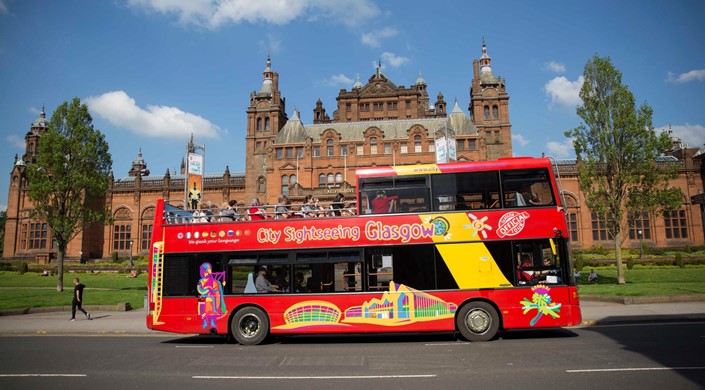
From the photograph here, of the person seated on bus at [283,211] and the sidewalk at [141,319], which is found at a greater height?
the person seated on bus at [283,211]

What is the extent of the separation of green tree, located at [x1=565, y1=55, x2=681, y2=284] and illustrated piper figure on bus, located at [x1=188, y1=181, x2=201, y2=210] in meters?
24.6

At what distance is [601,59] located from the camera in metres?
28.4

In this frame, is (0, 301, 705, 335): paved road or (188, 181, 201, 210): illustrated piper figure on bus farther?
(188, 181, 201, 210): illustrated piper figure on bus

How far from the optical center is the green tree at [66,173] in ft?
100

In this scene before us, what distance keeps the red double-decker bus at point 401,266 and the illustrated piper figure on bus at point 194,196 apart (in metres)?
15.4

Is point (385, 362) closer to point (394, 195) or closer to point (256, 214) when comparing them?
point (394, 195)

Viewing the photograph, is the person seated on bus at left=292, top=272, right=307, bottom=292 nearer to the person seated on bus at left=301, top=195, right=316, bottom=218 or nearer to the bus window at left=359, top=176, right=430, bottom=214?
the person seated on bus at left=301, top=195, right=316, bottom=218

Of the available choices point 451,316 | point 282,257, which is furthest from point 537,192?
point 282,257

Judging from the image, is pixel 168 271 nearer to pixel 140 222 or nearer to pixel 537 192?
pixel 537 192

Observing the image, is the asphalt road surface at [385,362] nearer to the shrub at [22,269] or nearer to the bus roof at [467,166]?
the bus roof at [467,166]

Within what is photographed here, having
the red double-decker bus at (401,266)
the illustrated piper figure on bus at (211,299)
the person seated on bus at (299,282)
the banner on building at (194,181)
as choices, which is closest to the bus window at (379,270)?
the red double-decker bus at (401,266)

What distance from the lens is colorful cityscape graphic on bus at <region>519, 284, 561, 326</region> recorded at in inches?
467

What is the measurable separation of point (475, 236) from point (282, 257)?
18.3 feet

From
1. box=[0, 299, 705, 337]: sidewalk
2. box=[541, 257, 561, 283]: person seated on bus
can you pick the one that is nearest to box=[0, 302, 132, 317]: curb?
box=[0, 299, 705, 337]: sidewalk
